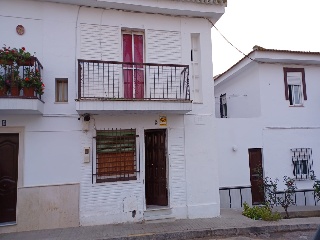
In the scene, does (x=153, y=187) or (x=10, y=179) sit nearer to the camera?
(x=10, y=179)

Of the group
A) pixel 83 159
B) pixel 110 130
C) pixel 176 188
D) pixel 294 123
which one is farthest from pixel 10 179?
pixel 294 123

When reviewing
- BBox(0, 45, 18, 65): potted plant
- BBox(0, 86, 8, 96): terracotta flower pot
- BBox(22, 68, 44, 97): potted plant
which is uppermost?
BBox(0, 45, 18, 65): potted plant

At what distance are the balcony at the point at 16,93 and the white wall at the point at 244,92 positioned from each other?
27.6 ft

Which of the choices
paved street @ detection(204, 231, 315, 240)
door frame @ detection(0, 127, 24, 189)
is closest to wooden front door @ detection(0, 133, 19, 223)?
door frame @ detection(0, 127, 24, 189)

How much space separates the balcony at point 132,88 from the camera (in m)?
7.82

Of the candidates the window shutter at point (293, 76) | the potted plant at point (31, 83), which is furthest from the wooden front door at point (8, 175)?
the window shutter at point (293, 76)

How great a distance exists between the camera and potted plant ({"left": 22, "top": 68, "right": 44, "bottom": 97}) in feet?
24.0

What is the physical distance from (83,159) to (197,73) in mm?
4606

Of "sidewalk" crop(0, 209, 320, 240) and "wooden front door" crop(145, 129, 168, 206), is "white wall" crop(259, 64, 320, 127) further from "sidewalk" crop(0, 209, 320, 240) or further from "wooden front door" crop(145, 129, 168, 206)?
"wooden front door" crop(145, 129, 168, 206)

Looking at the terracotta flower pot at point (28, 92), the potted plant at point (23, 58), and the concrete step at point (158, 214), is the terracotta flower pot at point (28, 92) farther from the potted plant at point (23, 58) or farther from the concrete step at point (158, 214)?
the concrete step at point (158, 214)

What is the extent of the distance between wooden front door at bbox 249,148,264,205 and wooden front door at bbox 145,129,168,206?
13.1 feet

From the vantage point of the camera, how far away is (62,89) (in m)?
8.40

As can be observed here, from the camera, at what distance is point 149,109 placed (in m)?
8.12

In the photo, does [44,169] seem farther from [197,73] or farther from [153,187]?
[197,73]
